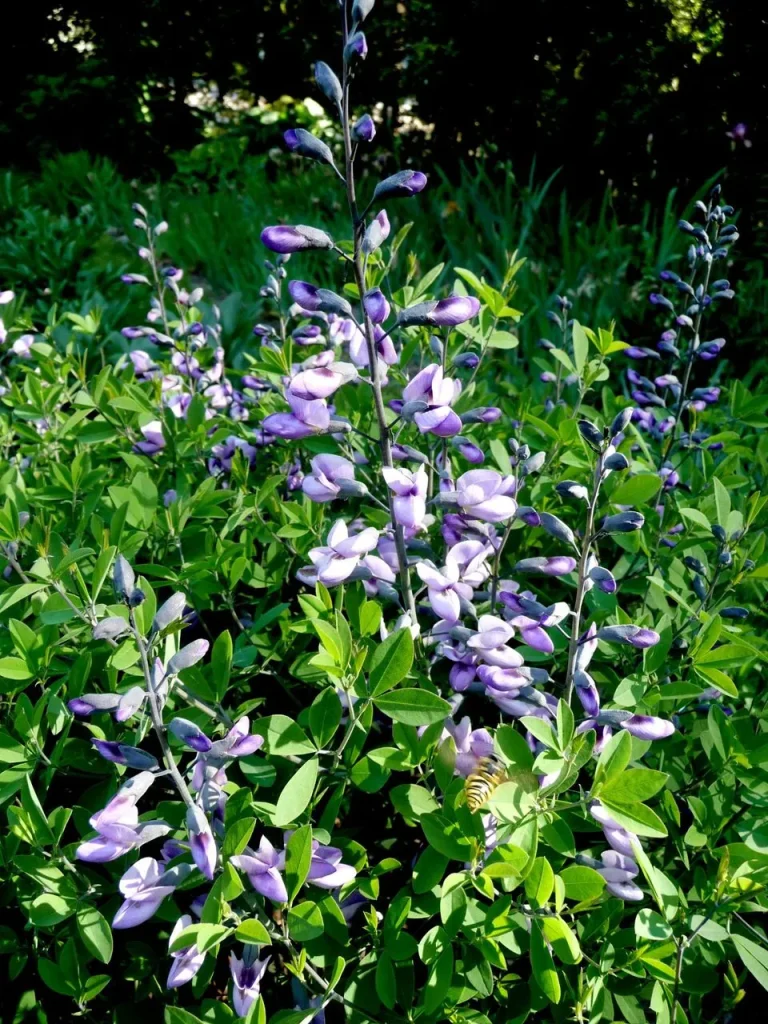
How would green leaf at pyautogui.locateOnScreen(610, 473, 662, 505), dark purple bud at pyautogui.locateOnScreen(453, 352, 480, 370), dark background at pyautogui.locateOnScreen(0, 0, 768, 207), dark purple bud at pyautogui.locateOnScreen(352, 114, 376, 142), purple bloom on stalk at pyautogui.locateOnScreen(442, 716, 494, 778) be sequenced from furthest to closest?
dark background at pyautogui.locateOnScreen(0, 0, 768, 207), dark purple bud at pyautogui.locateOnScreen(453, 352, 480, 370), green leaf at pyautogui.locateOnScreen(610, 473, 662, 505), purple bloom on stalk at pyautogui.locateOnScreen(442, 716, 494, 778), dark purple bud at pyautogui.locateOnScreen(352, 114, 376, 142)

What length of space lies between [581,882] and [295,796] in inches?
16.1

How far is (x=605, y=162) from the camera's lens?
5.56m

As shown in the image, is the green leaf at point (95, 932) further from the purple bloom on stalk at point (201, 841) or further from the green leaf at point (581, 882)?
the green leaf at point (581, 882)

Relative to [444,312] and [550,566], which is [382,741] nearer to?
[550,566]

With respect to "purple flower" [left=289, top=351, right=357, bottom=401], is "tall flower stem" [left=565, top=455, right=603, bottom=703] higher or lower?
lower

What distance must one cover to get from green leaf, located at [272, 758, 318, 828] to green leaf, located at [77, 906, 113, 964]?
29 cm

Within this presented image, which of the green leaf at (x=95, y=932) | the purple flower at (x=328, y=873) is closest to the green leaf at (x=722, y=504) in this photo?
the purple flower at (x=328, y=873)

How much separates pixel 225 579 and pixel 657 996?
992 mm


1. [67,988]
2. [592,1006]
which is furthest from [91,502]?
[592,1006]

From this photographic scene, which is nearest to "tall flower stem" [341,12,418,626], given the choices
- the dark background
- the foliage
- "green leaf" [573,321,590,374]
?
the foliage

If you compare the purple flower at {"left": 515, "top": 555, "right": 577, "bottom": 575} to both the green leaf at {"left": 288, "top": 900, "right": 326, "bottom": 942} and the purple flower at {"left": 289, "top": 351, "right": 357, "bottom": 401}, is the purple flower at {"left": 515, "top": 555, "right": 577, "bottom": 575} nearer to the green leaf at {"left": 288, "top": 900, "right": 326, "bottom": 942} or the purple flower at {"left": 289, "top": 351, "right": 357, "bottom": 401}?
the purple flower at {"left": 289, "top": 351, "right": 357, "bottom": 401}

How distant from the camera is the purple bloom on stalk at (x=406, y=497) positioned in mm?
1233

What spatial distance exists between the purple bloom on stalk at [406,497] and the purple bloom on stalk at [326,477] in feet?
0.30

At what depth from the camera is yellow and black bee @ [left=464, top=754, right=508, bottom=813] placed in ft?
3.90
